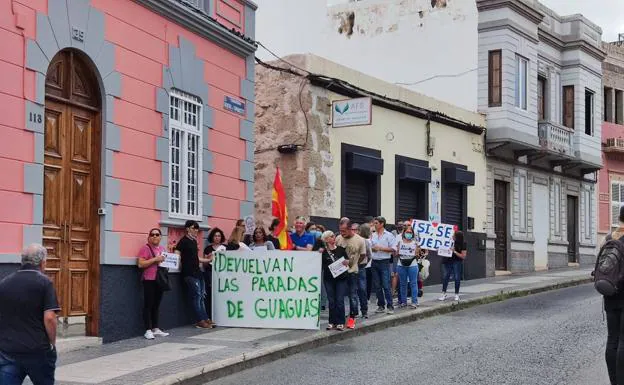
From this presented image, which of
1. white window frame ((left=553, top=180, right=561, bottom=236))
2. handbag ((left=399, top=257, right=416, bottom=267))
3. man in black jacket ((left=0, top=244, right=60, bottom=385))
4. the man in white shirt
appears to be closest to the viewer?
man in black jacket ((left=0, top=244, right=60, bottom=385))

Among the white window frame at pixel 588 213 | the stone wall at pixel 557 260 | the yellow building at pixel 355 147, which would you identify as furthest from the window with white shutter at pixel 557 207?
the yellow building at pixel 355 147

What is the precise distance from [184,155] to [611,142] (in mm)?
22495

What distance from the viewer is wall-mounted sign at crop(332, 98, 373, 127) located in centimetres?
1780

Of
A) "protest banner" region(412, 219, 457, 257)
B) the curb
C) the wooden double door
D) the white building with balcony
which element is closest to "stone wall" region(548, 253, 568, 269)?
the white building with balcony

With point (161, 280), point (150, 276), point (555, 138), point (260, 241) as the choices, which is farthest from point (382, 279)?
point (555, 138)

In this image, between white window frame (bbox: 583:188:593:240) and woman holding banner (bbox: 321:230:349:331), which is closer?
woman holding banner (bbox: 321:230:349:331)

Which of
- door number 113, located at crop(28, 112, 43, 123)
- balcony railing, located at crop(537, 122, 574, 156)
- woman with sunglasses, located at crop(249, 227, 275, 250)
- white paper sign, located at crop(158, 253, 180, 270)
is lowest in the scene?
white paper sign, located at crop(158, 253, 180, 270)

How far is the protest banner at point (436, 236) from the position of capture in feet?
54.5

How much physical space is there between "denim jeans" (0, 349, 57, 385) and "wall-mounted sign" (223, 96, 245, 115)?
849cm

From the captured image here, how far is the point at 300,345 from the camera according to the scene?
11500 mm

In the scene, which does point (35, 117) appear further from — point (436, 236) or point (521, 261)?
point (521, 261)

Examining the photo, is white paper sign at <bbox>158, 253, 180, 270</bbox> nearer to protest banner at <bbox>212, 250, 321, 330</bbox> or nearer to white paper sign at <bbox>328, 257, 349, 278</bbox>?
protest banner at <bbox>212, 250, 321, 330</bbox>

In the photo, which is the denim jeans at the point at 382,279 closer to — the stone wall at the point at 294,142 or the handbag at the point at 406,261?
the handbag at the point at 406,261

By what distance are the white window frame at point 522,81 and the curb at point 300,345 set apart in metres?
8.44
